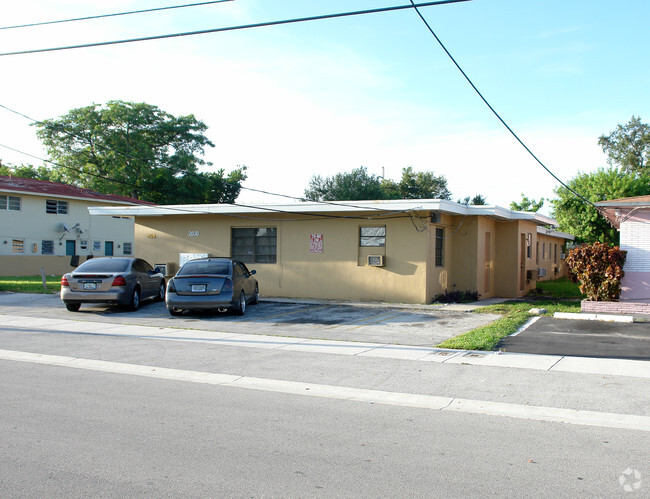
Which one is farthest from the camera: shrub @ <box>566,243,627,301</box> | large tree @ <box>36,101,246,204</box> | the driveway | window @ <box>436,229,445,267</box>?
large tree @ <box>36,101,246,204</box>

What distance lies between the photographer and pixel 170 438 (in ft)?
18.6

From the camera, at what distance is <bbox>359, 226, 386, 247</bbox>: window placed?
19016 millimetres

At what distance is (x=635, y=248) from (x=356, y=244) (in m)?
8.02

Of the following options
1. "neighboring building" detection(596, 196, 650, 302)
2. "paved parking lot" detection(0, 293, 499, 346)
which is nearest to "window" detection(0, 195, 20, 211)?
"paved parking lot" detection(0, 293, 499, 346)

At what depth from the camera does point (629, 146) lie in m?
52.9

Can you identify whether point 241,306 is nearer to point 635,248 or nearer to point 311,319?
point 311,319

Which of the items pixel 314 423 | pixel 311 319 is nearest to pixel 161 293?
pixel 311 319

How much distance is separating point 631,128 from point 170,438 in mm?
56836

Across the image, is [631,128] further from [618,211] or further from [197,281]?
[197,281]

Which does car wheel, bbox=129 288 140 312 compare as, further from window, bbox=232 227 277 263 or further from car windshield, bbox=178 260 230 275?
window, bbox=232 227 277 263

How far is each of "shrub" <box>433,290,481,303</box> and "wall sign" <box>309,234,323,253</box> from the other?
409 cm

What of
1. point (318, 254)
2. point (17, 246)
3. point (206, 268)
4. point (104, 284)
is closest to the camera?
point (206, 268)

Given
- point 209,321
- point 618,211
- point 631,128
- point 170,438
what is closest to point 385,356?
point 170,438

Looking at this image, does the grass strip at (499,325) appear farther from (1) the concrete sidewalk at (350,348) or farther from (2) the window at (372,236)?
(2) the window at (372,236)
